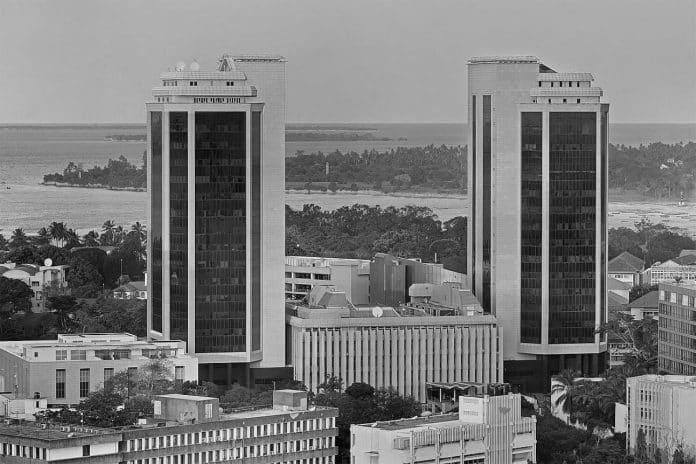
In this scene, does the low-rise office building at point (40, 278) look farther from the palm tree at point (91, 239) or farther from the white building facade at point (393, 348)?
the white building facade at point (393, 348)

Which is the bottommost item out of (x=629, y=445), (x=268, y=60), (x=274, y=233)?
(x=629, y=445)

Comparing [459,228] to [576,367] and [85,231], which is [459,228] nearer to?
[85,231]

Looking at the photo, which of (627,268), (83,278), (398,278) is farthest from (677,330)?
(627,268)

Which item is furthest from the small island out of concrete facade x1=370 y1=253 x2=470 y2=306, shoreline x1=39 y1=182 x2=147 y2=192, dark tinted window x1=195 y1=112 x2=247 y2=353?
dark tinted window x1=195 y1=112 x2=247 y2=353

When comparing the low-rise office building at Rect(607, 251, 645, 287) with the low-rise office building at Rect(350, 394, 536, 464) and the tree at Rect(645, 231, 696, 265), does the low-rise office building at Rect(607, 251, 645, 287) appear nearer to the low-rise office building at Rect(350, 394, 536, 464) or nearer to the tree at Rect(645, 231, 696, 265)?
the tree at Rect(645, 231, 696, 265)

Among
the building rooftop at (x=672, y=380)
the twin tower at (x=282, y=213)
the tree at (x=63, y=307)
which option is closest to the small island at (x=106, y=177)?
the tree at (x=63, y=307)

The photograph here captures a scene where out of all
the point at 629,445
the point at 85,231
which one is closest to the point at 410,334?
the point at 629,445
